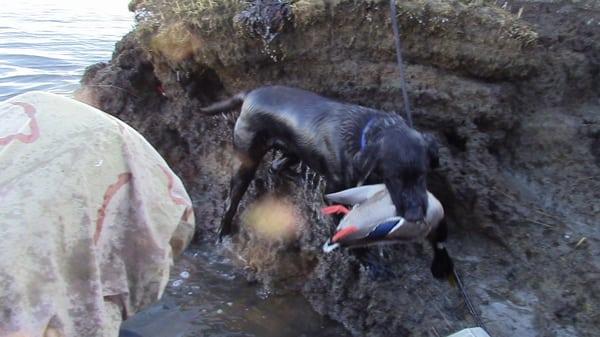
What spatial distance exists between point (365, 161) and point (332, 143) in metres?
0.43

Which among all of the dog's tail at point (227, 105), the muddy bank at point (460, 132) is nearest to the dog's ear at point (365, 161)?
the muddy bank at point (460, 132)

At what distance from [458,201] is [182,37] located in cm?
261

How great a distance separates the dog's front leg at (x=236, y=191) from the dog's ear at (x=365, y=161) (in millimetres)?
1183

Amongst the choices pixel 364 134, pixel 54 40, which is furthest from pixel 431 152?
pixel 54 40

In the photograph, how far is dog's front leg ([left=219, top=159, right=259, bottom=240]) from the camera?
4610mm

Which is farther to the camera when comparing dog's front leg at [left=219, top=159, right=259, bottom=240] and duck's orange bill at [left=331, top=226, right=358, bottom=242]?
dog's front leg at [left=219, top=159, right=259, bottom=240]

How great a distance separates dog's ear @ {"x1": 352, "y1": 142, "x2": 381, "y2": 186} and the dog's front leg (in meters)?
1.18

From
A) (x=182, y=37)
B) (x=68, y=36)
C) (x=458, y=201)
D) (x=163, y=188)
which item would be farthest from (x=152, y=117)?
(x=68, y=36)

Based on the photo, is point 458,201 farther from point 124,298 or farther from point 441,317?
point 124,298

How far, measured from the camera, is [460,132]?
4305 mm

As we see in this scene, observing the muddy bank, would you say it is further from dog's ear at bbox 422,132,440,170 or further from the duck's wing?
the duck's wing

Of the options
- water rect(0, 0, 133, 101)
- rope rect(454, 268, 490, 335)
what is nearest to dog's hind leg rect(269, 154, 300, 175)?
rope rect(454, 268, 490, 335)

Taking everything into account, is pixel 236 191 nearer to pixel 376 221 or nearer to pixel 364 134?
pixel 364 134

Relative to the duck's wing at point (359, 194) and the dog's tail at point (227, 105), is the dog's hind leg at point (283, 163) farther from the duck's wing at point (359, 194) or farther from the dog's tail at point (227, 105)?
the duck's wing at point (359, 194)
